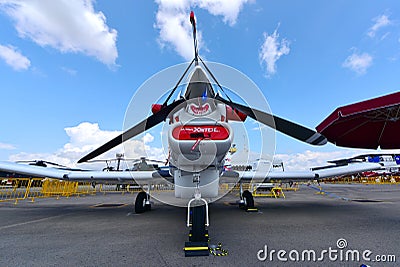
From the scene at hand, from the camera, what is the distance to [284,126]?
210 inches

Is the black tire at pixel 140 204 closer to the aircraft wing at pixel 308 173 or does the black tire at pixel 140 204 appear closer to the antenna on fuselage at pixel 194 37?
the aircraft wing at pixel 308 173

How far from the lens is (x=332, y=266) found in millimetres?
3494

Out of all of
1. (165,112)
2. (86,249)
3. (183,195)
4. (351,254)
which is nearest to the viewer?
(351,254)

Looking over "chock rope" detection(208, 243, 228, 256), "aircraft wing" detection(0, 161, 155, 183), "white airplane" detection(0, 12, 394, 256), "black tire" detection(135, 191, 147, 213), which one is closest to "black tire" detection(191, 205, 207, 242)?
"white airplane" detection(0, 12, 394, 256)

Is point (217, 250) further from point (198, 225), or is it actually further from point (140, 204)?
point (140, 204)

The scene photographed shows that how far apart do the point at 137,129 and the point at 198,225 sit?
2.64 meters

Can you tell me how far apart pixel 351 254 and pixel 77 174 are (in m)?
9.08

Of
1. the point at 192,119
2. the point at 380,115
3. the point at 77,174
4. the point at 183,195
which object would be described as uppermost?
the point at 380,115

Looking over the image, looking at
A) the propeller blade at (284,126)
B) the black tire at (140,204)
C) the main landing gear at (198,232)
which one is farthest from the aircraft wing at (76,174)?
the propeller blade at (284,126)

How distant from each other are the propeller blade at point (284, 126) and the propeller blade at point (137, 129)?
46.7 inches

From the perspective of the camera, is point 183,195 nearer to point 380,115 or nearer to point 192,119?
point 192,119

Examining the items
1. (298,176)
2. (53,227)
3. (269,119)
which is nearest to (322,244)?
(269,119)

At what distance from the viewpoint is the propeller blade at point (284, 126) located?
524cm

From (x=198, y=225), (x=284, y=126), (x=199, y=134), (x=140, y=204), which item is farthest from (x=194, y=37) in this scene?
(x=140, y=204)
